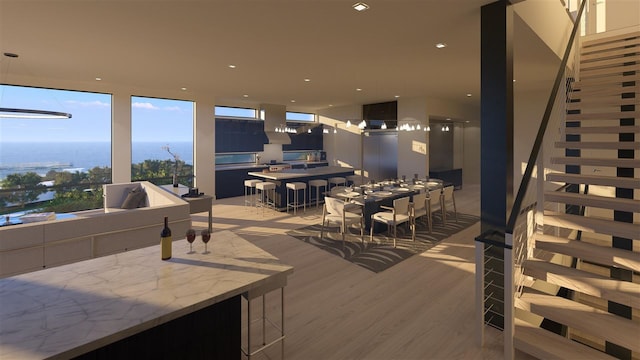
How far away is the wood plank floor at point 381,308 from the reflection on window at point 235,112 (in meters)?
5.58

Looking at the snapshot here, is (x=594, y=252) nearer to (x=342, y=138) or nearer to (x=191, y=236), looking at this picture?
(x=191, y=236)

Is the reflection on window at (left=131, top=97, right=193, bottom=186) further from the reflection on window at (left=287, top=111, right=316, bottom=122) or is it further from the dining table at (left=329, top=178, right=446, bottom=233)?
the dining table at (left=329, top=178, right=446, bottom=233)

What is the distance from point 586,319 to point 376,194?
3.59 meters

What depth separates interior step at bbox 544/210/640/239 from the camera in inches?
101

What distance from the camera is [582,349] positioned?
87.2 inches

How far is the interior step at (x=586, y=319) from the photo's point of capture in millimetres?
2117

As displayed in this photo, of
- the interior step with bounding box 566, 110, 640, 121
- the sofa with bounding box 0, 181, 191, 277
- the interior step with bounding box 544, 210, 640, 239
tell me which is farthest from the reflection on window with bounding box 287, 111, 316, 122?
the interior step with bounding box 544, 210, 640, 239

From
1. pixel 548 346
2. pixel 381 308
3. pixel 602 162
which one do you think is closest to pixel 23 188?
pixel 381 308

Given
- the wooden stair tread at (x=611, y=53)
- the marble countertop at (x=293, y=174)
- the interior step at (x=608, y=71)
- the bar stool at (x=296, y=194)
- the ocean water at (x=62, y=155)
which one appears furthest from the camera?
the marble countertop at (x=293, y=174)

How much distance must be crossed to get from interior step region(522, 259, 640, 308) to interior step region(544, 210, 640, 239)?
1.29 ft

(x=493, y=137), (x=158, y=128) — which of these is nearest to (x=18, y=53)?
(x=158, y=128)

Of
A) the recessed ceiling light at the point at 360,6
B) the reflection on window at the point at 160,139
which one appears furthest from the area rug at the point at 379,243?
the reflection on window at the point at 160,139

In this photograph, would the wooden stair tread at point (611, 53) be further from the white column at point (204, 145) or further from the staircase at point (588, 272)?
the white column at point (204, 145)

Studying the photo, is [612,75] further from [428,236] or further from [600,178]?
[428,236]
